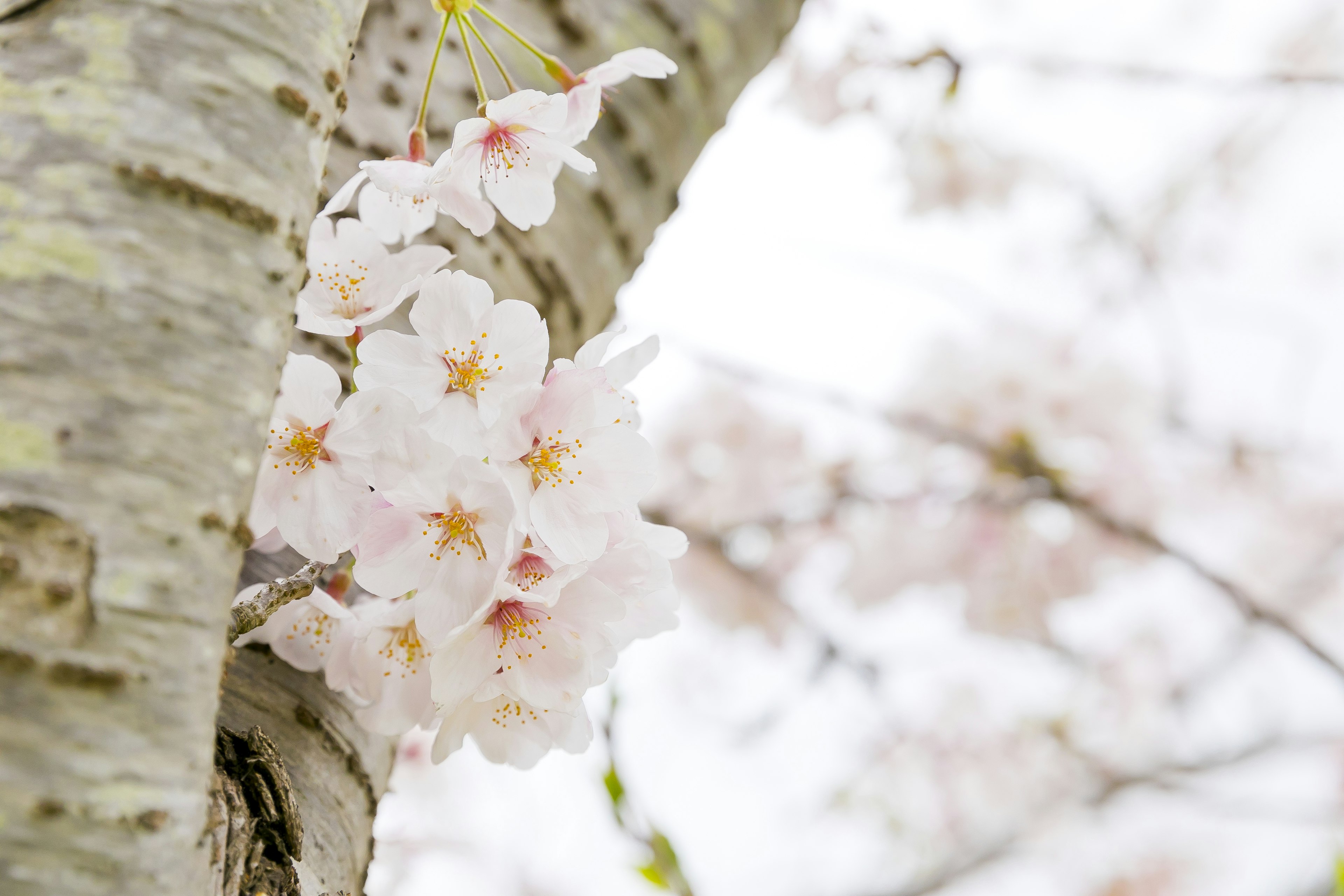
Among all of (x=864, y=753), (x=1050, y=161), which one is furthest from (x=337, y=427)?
(x=864, y=753)

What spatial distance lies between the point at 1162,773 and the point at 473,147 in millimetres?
1699

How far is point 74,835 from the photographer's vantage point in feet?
0.67

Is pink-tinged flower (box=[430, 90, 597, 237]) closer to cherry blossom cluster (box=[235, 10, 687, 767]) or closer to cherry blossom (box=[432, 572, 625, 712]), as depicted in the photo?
cherry blossom cluster (box=[235, 10, 687, 767])

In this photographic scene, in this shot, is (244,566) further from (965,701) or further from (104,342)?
(965,701)

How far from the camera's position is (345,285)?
41 cm

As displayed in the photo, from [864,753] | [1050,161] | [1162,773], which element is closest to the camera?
[1162,773]

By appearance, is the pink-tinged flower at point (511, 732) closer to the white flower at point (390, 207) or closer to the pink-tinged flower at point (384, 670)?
the pink-tinged flower at point (384, 670)

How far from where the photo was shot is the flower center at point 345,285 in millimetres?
406

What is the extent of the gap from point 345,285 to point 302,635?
172 millimetres

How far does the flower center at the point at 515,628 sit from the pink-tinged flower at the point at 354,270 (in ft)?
0.50

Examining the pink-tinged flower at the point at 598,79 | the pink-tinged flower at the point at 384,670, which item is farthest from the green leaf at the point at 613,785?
the pink-tinged flower at the point at 598,79

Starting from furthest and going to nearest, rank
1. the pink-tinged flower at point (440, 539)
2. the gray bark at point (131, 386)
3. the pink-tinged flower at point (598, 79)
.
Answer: the pink-tinged flower at point (598, 79) → the pink-tinged flower at point (440, 539) → the gray bark at point (131, 386)

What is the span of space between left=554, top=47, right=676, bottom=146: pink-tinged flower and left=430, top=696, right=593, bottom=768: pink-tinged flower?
28cm

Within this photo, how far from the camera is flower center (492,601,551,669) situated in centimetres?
36
